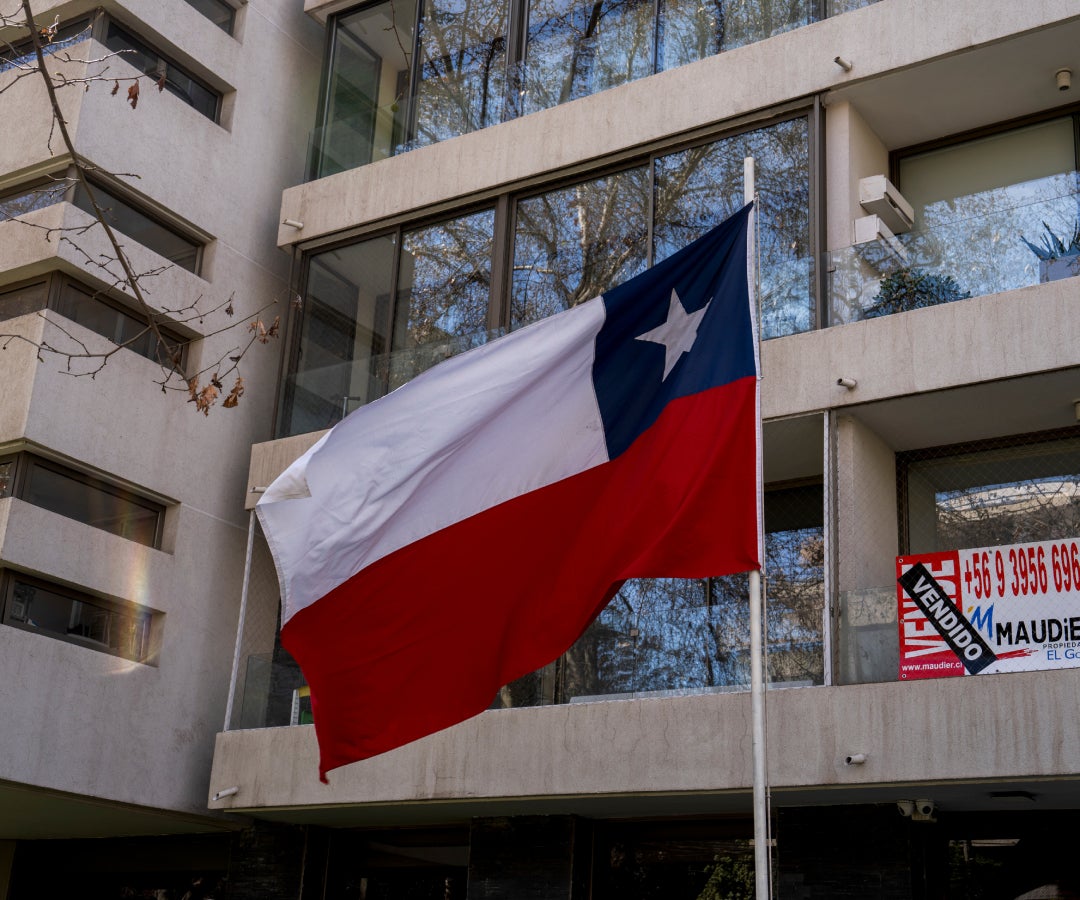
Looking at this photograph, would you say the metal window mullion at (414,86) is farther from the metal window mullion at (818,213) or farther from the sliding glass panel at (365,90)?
the metal window mullion at (818,213)

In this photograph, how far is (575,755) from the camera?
547 inches

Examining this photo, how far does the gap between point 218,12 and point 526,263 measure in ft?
20.2

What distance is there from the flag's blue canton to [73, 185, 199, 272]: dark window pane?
10939 millimetres

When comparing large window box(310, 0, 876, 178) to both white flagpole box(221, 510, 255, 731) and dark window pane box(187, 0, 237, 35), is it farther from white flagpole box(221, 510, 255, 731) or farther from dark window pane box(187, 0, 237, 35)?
white flagpole box(221, 510, 255, 731)

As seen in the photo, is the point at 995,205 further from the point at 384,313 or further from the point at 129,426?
the point at 129,426

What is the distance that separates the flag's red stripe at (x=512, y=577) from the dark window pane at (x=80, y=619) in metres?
8.97

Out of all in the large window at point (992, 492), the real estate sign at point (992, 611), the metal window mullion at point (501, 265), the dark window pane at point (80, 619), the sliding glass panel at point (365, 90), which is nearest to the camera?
the real estate sign at point (992, 611)

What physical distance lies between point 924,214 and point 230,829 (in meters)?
10.7

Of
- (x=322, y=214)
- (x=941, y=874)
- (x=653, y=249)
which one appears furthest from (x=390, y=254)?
(x=941, y=874)

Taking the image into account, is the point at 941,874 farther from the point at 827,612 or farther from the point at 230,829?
the point at 230,829

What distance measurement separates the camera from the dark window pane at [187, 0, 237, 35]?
19453 millimetres

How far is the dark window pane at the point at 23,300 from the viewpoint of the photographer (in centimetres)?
1689

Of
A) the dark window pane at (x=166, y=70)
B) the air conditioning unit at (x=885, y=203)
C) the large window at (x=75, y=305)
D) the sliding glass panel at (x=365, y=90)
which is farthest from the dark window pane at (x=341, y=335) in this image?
the air conditioning unit at (x=885, y=203)

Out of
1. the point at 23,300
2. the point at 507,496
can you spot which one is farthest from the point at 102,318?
the point at 507,496
